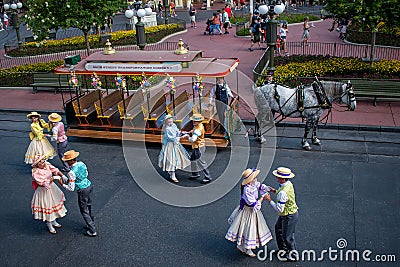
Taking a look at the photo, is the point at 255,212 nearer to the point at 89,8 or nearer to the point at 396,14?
the point at 396,14

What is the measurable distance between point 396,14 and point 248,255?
12.1 metres

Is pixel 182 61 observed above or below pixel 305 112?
above

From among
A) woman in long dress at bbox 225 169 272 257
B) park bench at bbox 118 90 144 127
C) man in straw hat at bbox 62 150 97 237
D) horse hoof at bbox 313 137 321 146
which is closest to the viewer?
woman in long dress at bbox 225 169 272 257

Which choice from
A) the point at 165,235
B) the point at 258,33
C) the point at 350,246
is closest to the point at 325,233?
the point at 350,246

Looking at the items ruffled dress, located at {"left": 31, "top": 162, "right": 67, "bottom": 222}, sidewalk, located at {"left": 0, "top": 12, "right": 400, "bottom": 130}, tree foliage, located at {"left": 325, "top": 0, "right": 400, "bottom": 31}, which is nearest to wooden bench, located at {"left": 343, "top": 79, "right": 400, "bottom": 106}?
sidewalk, located at {"left": 0, "top": 12, "right": 400, "bottom": 130}

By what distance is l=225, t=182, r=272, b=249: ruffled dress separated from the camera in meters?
7.73

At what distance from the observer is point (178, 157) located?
1106 centimetres

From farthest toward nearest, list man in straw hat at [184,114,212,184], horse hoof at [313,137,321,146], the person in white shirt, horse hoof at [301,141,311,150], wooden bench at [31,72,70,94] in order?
wooden bench at [31,72,70,94]
horse hoof at [313,137,321,146]
horse hoof at [301,141,311,150]
the person in white shirt
man in straw hat at [184,114,212,184]

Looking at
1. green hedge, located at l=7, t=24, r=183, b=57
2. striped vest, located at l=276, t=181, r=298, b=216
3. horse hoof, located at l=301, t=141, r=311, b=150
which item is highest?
green hedge, located at l=7, t=24, r=183, b=57

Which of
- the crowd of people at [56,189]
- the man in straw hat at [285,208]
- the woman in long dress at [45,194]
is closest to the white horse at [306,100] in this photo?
the man in straw hat at [285,208]

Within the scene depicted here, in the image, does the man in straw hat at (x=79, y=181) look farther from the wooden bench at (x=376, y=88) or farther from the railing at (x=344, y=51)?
the railing at (x=344, y=51)

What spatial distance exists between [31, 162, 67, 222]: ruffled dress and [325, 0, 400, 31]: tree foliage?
12663 mm

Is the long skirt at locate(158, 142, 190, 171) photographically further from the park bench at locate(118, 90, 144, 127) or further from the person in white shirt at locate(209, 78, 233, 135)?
the park bench at locate(118, 90, 144, 127)

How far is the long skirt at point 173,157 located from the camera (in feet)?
36.2
